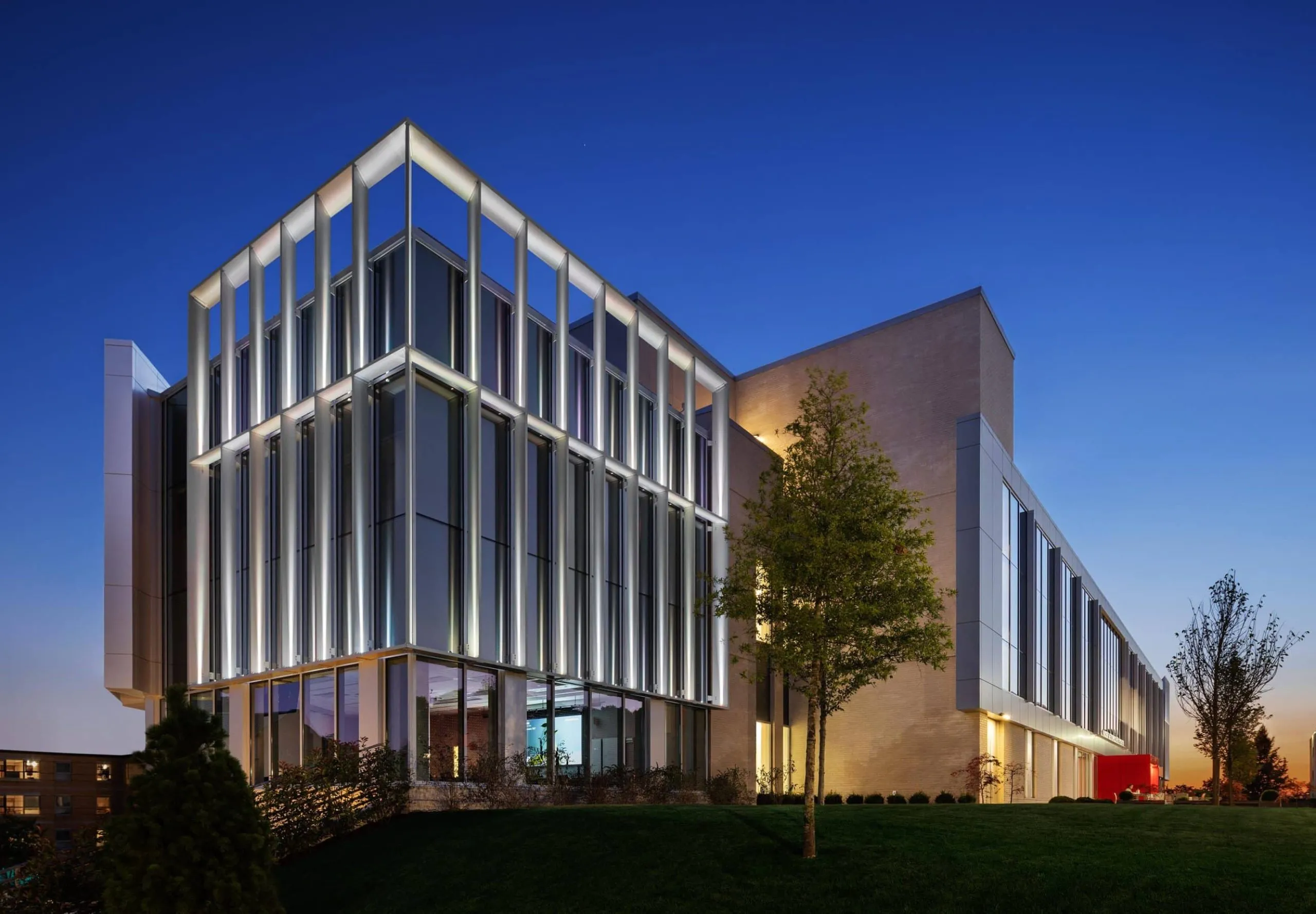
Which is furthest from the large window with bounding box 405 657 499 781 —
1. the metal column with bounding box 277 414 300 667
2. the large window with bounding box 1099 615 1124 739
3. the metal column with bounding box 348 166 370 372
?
the large window with bounding box 1099 615 1124 739

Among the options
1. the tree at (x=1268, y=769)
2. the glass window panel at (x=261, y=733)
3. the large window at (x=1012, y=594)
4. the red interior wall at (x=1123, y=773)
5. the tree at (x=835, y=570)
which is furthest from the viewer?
the tree at (x=1268, y=769)

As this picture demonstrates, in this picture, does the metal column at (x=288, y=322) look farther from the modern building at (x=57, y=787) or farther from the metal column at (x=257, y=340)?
the modern building at (x=57, y=787)

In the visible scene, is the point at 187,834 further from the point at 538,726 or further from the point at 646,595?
the point at 646,595

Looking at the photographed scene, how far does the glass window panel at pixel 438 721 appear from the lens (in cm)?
2481

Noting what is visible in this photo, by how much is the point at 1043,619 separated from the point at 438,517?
37149 millimetres

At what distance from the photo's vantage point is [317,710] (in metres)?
27.4

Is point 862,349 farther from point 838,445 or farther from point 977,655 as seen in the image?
point 838,445

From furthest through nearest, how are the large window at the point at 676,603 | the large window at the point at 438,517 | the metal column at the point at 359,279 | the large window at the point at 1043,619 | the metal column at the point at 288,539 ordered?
1. the large window at the point at 1043,619
2. the large window at the point at 676,603
3. the metal column at the point at 288,539
4. the metal column at the point at 359,279
5. the large window at the point at 438,517

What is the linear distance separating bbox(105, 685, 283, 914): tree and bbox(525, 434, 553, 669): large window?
14.0 meters

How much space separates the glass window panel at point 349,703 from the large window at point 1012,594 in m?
28.9

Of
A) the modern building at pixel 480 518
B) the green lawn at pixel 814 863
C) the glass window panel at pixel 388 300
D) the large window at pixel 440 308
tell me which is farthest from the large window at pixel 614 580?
the green lawn at pixel 814 863

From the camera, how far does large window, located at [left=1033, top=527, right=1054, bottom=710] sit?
51.0 metres

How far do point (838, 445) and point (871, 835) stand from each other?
6.84 meters

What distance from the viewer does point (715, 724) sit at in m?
38.8
